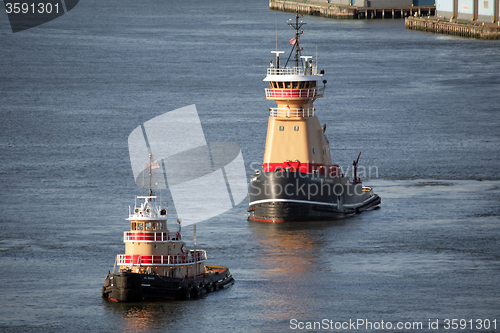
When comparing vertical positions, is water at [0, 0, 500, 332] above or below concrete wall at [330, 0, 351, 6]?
below

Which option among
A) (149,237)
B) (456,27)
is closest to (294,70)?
(149,237)

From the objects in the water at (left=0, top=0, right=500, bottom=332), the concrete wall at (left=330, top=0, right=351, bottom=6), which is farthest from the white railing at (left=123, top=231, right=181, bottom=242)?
the concrete wall at (left=330, top=0, right=351, bottom=6)

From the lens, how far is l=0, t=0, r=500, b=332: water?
32.4m

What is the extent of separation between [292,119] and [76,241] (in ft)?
40.7

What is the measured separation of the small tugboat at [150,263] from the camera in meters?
31.3

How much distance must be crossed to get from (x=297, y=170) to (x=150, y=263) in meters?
14.5

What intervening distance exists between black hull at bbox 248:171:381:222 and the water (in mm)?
765

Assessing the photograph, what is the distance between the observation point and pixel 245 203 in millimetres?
49156

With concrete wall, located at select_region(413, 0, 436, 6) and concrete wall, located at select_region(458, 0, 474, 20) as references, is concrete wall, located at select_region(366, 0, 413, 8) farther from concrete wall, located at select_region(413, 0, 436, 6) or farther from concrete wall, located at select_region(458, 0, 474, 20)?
concrete wall, located at select_region(458, 0, 474, 20)

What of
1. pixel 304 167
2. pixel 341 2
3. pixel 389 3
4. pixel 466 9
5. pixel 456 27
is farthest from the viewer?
pixel 341 2

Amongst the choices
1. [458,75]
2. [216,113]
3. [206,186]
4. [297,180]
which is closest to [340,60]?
[458,75]

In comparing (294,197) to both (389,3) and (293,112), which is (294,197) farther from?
(389,3)

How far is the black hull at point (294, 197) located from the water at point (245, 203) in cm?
76

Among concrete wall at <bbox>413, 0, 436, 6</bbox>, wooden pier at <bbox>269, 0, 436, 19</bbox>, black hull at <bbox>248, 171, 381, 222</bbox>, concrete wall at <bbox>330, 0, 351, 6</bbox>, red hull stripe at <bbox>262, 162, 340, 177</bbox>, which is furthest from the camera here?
concrete wall at <bbox>330, 0, 351, 6</bbox>
